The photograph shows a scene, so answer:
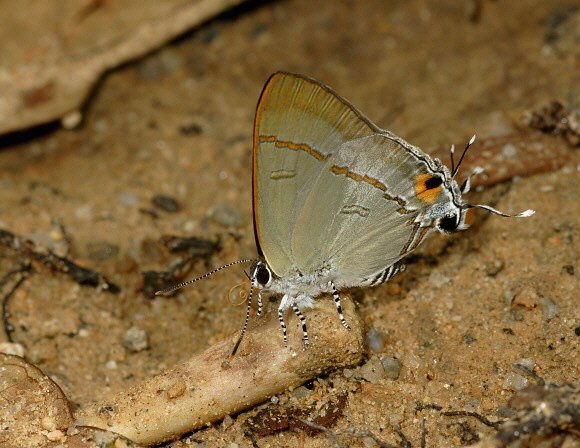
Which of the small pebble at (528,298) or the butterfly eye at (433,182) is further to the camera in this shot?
the small pebble at (528,298)

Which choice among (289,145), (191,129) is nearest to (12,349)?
(289,145)

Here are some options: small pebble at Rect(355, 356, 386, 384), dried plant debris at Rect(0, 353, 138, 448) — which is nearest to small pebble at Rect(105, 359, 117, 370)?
dried plant debris at Rect(0, 353, 138, 448)

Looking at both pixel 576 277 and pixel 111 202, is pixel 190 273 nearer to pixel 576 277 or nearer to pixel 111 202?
pixel 111 202

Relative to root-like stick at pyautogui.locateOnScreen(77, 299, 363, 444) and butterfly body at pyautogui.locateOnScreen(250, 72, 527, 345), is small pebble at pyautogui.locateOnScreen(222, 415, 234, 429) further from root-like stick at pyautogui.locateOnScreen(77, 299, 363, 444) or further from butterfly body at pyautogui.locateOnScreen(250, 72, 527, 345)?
butterfly body at pyautogui.locateOnScreen(250, 72, 527, 345)

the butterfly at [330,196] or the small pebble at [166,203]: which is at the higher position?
the butterfly at [330,196]

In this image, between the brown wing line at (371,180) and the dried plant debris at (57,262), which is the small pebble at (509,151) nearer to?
the brown wing line at (371,180)

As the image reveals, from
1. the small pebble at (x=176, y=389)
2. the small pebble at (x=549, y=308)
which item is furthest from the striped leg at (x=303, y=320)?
the small pebble at (x=549, y=308)

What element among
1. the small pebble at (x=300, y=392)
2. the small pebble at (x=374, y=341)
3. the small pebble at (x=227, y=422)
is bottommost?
the small pebble at (x=227, y=422)
